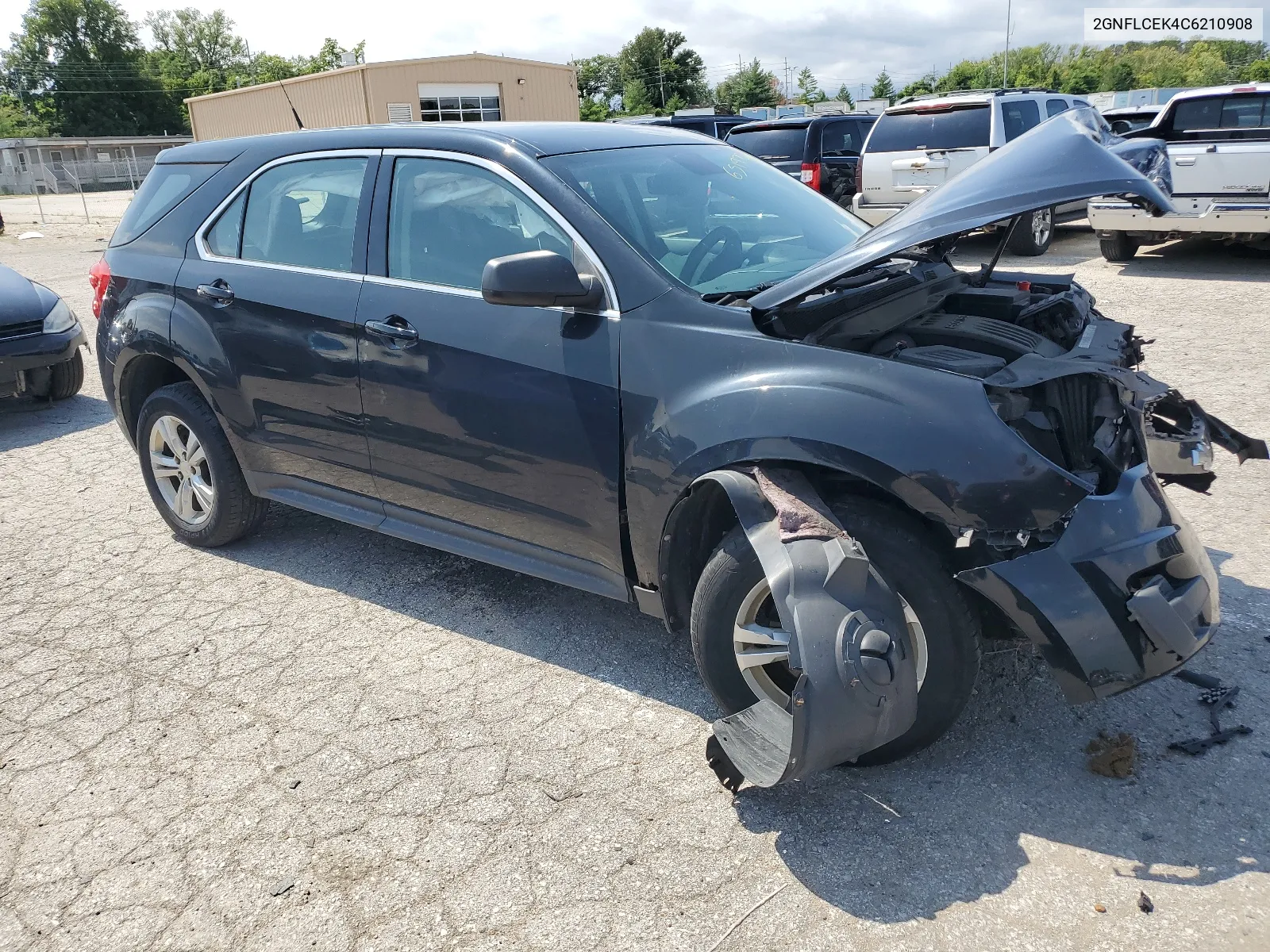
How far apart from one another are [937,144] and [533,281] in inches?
406

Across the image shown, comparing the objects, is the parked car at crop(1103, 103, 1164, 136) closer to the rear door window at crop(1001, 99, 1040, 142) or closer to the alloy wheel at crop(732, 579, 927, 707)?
the rear door window at crop(1001, 99, 1040, 142)

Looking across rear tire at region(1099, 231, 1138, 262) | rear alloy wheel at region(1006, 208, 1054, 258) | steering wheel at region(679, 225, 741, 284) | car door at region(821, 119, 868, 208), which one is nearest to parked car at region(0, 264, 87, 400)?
steering wheel at region(679, 225, 741, 284)

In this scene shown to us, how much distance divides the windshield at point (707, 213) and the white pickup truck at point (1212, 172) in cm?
693

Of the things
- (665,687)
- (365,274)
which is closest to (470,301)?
(365,274)

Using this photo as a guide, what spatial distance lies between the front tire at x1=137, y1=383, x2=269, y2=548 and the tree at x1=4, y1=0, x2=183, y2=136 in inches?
3560

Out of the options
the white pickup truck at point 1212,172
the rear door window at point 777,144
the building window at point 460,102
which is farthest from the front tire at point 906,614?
the building window at point 460,102

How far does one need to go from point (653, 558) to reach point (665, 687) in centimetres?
56

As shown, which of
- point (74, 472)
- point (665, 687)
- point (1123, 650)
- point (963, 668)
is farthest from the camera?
point (74, 472)

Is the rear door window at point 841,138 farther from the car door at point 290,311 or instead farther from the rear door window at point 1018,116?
the car door at point 290,311

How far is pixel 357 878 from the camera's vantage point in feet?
8.66

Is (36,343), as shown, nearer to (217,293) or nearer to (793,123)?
(217,293)

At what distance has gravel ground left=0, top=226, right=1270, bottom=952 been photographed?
2451mm

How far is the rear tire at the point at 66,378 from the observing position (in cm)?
756

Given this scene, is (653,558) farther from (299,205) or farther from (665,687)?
(299,205)
